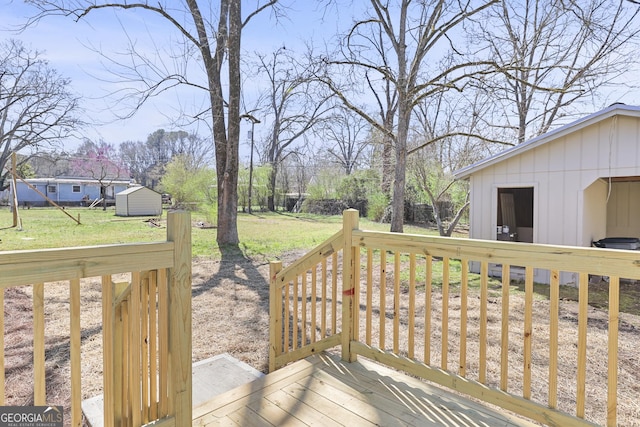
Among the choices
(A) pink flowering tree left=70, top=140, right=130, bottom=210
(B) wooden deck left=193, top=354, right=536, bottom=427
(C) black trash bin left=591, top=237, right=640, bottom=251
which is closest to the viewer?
(B) wooden deck left=193, top=354, right=536, bottom=427

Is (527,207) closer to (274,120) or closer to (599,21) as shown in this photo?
(599,21)

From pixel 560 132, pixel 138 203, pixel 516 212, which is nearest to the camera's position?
pixel 560 132

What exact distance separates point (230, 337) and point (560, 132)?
19.1 ft

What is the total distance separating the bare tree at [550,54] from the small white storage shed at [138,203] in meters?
17.3

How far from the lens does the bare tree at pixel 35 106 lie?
1630 centimetres

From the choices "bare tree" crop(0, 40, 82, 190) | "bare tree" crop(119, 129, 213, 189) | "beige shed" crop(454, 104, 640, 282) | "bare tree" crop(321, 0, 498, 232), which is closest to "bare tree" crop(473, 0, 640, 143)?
"bare tree" crop(321, 0, 498, 232)

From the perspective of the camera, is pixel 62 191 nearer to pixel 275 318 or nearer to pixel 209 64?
pixel 209 64

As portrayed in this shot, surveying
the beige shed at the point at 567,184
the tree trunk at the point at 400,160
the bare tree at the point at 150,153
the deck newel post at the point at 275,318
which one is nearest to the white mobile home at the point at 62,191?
the bare tree at the point at 150,153

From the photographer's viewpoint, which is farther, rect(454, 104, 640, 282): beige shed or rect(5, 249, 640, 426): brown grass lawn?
rect(454, 104, 640, 282): beige shed

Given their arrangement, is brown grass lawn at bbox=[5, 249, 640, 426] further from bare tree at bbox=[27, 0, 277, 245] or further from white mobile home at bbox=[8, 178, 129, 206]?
white mobile home at bbox=[8, 178, 129, 206]

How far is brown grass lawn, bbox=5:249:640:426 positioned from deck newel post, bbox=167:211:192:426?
169cm

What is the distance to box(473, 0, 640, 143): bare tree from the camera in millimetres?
6535

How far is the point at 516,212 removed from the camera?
7387mm

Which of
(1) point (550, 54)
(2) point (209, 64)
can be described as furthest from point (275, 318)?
(1) point (550, 54)
